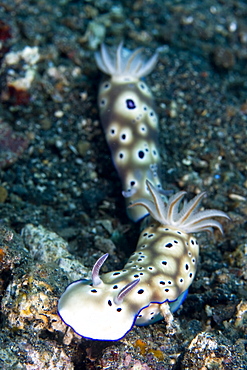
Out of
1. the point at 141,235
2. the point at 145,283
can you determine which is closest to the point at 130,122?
the point at 141,235

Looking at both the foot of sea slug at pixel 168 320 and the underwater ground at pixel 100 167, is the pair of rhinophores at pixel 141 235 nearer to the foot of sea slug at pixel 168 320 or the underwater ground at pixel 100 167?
the foot of sea slug at pixel 168 320

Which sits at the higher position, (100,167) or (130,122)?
(130,122)

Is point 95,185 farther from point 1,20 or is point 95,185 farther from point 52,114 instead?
point 1,20

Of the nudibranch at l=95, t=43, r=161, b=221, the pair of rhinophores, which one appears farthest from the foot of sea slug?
the nudibranch at l=95, t=43, r=161, b=221

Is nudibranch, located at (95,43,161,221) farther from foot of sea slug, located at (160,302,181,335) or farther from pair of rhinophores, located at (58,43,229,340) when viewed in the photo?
foot of sea slug, located at (160,302,181,335)

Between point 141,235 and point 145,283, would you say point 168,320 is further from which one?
point 141,235

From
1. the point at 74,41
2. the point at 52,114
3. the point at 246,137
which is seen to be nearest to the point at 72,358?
the point at 52,114
